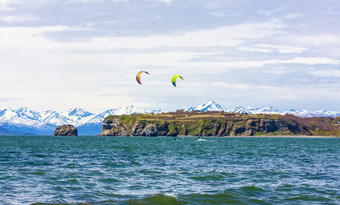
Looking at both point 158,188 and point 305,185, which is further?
point 305,185

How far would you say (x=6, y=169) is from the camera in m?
46.9

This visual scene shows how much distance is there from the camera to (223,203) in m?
28.9

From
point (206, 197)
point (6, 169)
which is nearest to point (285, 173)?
point (206, 197)

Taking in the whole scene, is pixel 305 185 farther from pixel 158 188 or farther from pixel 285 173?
pixel 158 188

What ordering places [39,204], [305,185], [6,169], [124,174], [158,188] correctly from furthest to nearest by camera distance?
[6,169] < [124,174] < [305,185] < [158,188] < [39,204]

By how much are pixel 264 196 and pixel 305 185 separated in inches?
287

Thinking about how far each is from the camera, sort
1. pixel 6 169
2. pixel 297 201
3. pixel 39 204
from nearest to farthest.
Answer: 1. pixel 39 204
2. pixel 297 201
3. pixel 6 169

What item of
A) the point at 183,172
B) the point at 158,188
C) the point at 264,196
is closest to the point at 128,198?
the point at 158,188

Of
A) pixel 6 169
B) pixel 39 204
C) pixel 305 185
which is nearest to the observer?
pixel 39 204

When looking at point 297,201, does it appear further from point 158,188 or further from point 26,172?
point 26,172

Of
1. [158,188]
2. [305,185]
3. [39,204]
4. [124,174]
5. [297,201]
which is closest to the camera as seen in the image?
[39,204]

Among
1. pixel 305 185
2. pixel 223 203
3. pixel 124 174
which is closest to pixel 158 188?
pixel 223 203

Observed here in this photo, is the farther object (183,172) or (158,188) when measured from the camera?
(183,172)

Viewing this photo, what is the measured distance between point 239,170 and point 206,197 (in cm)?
1843
